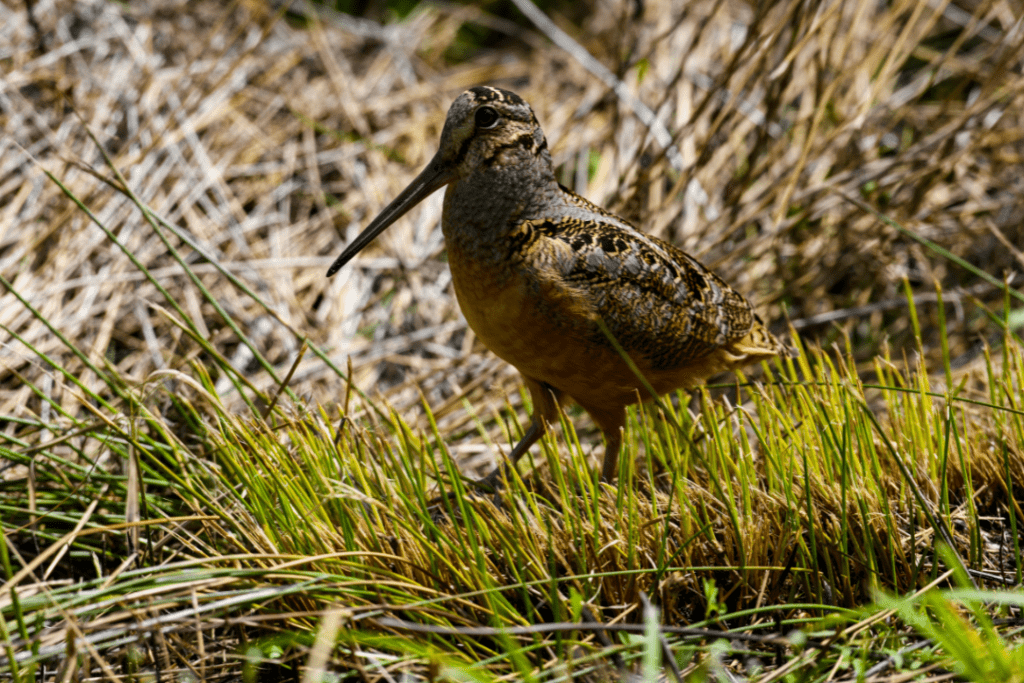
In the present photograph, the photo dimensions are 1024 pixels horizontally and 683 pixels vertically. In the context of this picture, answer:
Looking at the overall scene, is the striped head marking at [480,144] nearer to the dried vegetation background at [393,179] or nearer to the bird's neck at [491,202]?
the bird's neck at [491,202]

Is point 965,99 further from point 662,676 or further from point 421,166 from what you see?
point 662,676

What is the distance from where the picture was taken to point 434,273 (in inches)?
151

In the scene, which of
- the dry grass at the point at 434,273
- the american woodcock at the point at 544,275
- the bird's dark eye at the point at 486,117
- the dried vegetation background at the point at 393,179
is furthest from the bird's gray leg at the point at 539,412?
the bird's dark eye at the point at 486,117

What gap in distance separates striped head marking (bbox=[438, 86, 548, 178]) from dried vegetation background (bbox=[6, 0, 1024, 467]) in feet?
3.24

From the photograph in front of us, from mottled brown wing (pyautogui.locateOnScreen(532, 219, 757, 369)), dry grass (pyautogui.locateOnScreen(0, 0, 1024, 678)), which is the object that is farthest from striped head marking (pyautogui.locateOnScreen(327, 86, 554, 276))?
dry grass (pyautogui.locateOnScreen(0, 0, 1024, 678))

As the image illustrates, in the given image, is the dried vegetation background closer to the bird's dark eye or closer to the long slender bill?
the long slender bill

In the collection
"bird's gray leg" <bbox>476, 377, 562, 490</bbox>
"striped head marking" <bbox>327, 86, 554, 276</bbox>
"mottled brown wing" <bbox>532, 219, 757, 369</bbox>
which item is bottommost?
"bird's gray leg" <bbox>476, 377, 562, 490</bbox>

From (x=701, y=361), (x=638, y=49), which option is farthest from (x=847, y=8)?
(x=701, y=361)

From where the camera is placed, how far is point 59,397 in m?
2.89

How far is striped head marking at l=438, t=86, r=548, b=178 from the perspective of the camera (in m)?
2.15

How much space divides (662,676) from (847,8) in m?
4.34

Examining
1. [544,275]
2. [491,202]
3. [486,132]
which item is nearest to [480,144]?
[486,132]

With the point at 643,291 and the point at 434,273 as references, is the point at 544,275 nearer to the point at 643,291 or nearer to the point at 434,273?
the point at 643,291

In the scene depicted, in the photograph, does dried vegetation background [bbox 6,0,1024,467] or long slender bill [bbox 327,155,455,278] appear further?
dried vegetation background [bbox 6,0,1024,467]
